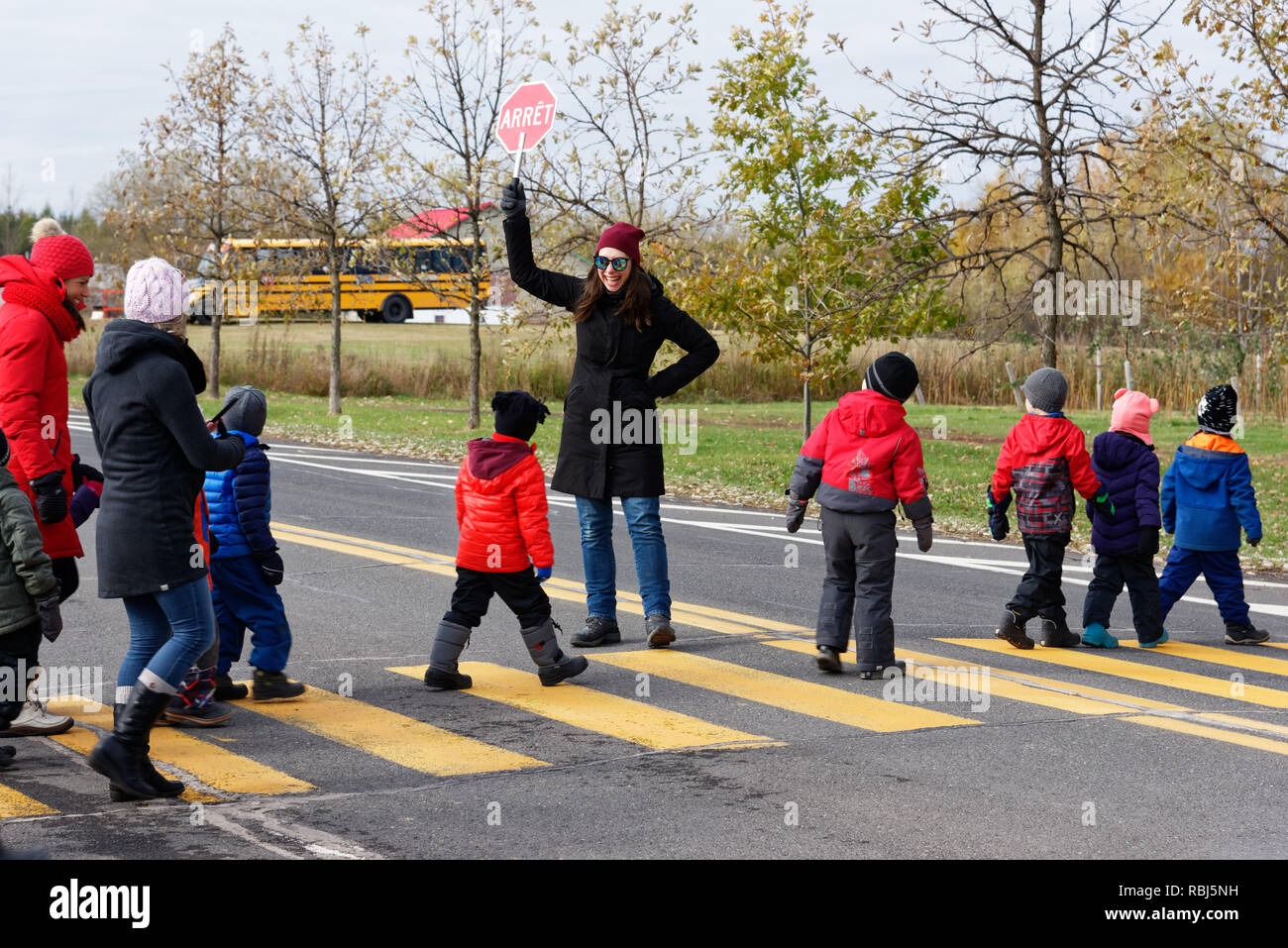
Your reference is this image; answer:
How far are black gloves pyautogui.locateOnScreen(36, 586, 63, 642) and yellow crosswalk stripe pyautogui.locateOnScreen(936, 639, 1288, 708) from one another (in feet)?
16.3

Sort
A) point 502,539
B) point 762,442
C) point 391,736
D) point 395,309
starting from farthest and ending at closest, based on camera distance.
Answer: point 395,309 < point 762,442 < point 502,539 < point 391,736

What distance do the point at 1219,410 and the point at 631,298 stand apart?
12.5 feet

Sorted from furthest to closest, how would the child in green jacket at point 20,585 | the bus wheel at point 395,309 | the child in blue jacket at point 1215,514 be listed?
1. the bus wheel at point 395,309
2. the child in blue jacket at point 1215,514
3. the child in green jacket at point 20,585

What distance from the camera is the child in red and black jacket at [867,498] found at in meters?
7.11

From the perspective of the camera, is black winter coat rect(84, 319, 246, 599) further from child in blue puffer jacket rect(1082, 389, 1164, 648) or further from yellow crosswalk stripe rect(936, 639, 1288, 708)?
child in blue puffer jacket rect(1082, 389, 1164, 648)

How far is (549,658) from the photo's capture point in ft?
22.5

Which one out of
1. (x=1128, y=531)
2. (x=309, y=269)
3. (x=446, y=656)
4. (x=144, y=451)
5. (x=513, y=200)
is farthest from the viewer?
(x=309, y=269)

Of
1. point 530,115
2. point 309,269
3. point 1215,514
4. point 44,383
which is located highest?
point 309,269

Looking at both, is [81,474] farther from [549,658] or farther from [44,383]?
[549,658]

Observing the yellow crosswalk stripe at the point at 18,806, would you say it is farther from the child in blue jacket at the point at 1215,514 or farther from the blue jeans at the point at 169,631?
the child in blue jacket at the point at 1215,514

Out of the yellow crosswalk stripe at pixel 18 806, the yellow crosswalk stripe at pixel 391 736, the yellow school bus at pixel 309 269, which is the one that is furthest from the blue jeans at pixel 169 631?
the yellow school bus at pixel 309 269

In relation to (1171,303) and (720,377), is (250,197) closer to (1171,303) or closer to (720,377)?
(720,377)

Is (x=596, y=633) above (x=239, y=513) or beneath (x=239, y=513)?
beneath

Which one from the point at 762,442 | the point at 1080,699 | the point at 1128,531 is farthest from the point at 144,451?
the point at 762,442
